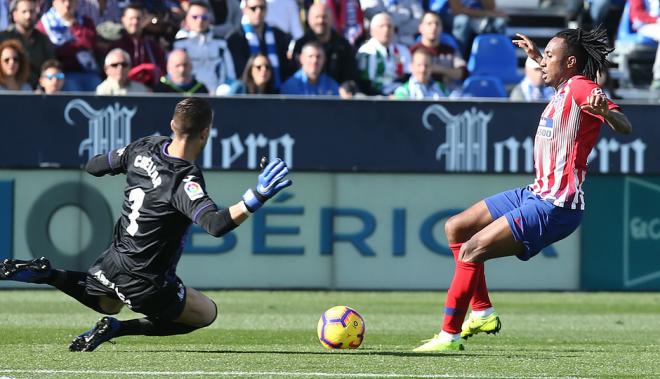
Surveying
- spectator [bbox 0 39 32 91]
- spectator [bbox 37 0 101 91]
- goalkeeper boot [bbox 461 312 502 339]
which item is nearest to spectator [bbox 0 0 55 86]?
spectator [bbox 37 0 101 91]

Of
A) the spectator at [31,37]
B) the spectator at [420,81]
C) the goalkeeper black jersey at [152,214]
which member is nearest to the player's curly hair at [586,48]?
the goalkeeper black jersey at [152,214]

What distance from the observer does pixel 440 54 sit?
16.7 metres

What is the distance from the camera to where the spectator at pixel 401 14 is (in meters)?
17.5

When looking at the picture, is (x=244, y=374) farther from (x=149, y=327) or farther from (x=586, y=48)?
(x=586, y=48)

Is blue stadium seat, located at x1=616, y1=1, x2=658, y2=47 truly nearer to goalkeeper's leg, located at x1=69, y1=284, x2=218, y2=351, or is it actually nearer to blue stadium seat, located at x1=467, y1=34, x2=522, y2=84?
blue stadium seat, located at x1=467, y1=34, x2=522, y2=84

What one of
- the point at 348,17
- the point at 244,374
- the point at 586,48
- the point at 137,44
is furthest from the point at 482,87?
the point at 244,374

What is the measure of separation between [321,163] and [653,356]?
6.61m

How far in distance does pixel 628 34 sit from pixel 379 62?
4.50 metres

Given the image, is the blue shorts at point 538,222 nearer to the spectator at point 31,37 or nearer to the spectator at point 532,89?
the spectator at point 532,89

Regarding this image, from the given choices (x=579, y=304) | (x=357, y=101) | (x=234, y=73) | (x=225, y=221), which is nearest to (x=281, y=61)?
(x=234, y=73)

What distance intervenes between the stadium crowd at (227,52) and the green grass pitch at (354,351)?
2.47 meters

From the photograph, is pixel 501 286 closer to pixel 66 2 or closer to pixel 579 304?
pixel 579 304

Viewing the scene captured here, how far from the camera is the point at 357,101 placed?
14.4 metres

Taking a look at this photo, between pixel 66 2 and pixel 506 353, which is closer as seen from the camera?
pixel 506 353
